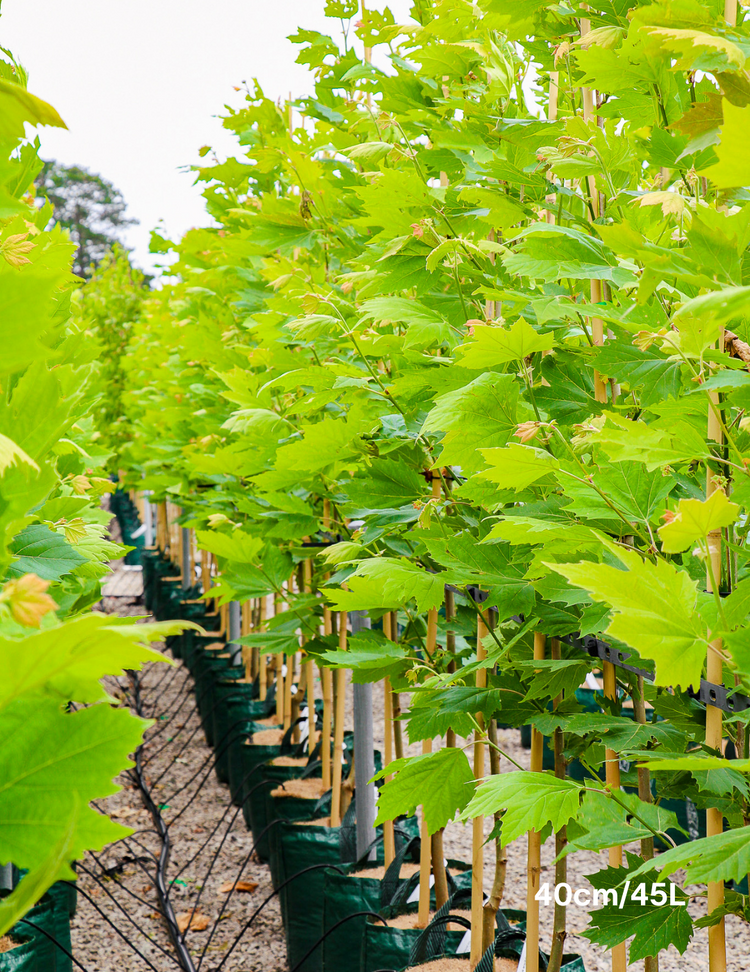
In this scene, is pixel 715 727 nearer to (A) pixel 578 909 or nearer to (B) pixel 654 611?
(B) pixel 654 611

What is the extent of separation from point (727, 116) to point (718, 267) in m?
0.22

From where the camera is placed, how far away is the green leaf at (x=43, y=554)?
3.88 ft

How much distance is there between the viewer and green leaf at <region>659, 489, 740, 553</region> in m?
0.81

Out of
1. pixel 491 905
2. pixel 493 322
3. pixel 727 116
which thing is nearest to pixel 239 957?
pixel 491 905

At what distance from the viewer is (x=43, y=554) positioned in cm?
121

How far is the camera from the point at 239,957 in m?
3.14

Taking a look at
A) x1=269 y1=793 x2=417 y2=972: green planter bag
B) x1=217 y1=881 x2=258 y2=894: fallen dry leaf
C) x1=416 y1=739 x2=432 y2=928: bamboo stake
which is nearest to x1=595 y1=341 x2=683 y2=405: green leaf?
x1=416 y1=739 x2=432 y2=928: bamboo stake

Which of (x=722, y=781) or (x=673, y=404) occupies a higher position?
(x=673, y=404)

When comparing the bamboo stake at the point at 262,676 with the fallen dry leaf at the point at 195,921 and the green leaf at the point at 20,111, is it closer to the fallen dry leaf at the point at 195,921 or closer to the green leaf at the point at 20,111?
the fallen dry leaf at the point at 195,921

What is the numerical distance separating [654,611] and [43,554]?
841 mm

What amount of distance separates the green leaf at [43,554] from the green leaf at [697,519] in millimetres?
813

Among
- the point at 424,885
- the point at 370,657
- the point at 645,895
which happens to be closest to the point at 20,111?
the point at 645,895

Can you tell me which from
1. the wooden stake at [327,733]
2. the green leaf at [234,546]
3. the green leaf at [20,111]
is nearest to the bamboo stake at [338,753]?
the wooden stake at [327,733]

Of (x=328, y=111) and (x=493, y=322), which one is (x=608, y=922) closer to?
(x=493, y=322)
